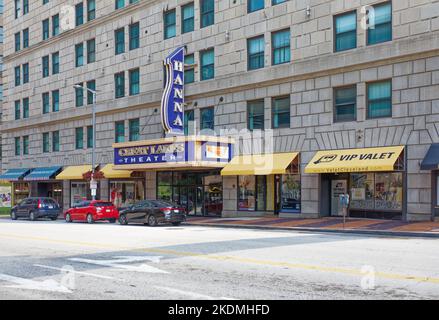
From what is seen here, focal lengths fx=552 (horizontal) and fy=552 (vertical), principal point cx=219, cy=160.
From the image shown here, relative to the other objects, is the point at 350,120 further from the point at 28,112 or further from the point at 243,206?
the point at 28,112

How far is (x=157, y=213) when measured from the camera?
2817 cm

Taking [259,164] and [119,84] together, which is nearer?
[259,164]

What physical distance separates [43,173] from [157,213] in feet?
74.0

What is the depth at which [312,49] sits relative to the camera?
28656 mm

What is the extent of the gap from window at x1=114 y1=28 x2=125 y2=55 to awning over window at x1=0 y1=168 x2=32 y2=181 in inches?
631

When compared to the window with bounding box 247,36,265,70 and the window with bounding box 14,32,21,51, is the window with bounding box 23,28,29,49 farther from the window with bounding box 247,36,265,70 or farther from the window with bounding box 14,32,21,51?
the window with bounding box 247,36,265,70

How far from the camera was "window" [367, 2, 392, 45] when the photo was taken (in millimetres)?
25922

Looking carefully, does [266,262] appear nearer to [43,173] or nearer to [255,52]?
[255,52]

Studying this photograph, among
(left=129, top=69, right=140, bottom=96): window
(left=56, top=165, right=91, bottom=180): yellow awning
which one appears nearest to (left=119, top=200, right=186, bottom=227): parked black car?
(left=129, top=69, right=140, bottom=96): window

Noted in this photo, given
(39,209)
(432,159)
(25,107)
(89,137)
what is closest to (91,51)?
(89,137)

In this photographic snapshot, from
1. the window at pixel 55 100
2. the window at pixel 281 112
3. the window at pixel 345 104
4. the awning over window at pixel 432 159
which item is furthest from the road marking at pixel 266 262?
the window at pixel 55 100

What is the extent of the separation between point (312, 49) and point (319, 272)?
19580 millimetres

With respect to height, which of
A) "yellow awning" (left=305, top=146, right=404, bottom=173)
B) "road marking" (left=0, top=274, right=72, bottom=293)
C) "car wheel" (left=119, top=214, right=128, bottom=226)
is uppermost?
"yellow awning" (left=305, top=146, right=404, bottom=173)

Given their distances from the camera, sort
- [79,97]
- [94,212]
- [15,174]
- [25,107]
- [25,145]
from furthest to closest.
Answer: [25,107]
[25,145]
[15,174]
[79,97]
[94,212]
